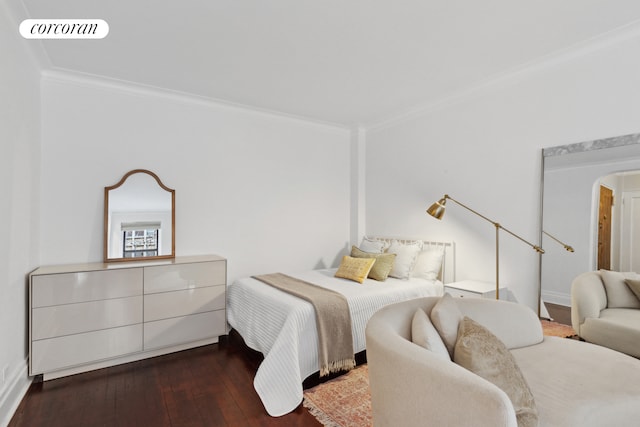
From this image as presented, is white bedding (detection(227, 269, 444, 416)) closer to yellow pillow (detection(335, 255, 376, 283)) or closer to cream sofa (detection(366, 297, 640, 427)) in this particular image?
yellow pillow (detection(335, 255, 376, 283))

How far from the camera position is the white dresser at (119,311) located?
8.36ft

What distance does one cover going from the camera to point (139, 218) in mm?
3340

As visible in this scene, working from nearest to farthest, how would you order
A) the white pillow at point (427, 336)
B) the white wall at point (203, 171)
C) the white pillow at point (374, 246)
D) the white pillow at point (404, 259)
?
1. the white pillow at point (427, 336)
2. the white wall at point (203, 171)
3. the white pillow at point (404, 259)
4. the white pillow at point (374, 246)

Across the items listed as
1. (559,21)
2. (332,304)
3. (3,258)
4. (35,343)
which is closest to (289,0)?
(559,21)

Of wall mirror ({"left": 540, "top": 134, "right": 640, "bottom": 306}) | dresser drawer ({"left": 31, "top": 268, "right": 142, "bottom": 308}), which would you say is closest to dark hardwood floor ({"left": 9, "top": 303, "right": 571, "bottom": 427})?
wall mirror ({"left": 540, "top": 134, "right": 640, "bottom": 306})

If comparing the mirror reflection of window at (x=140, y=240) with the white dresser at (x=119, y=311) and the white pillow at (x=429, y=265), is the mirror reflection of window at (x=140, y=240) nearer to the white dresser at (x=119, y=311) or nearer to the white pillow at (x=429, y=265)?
the white dresser at (x=119, y=311)

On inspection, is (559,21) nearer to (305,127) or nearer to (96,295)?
(305,127)

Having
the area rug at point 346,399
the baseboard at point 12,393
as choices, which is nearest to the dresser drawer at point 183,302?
the baseboard at point 12,393

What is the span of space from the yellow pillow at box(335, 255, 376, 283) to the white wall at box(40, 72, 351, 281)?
3.09 feet

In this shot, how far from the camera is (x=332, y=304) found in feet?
8.74

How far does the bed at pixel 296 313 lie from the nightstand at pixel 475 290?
0.29m

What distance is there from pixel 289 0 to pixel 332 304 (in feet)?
6.98

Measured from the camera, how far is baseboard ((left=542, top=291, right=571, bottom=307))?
265 centimetres

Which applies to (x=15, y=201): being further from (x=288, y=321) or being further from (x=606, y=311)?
(x=606, y=311)
